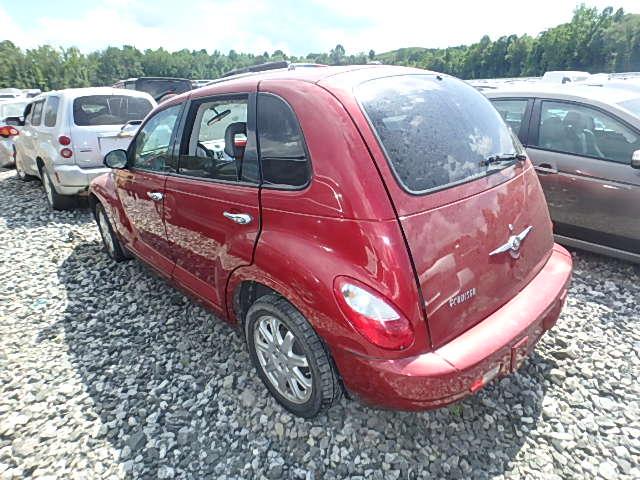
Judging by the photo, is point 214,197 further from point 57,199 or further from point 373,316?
point 57,199

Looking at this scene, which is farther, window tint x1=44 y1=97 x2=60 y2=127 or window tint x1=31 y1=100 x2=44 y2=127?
window tint x1=31 y1=100 x2=44 y2=127

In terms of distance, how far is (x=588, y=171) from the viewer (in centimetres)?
364

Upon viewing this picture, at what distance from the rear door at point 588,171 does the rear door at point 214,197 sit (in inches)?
117

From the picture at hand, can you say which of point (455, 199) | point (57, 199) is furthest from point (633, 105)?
point (57, 199)

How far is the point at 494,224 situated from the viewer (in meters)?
2.00

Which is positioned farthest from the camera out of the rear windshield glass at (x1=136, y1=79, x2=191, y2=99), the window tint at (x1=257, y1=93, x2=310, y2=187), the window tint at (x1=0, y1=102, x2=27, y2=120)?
the rear windshield glass at (x1=136, y1=79, x2=191, y2=99)

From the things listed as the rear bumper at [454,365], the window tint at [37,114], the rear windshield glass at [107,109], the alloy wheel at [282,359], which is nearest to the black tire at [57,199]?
the window tint at [37,114]

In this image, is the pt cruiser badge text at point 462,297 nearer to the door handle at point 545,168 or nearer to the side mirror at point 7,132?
the door handle at point 545,168

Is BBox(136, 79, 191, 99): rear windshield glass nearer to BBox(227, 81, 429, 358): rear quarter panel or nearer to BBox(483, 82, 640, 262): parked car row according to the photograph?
BBox(483, 82, 640, 262): parked car row

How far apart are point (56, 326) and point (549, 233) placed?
3.69 meters

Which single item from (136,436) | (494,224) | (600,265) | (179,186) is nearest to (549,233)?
(494,224)

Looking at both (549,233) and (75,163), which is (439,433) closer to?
(549,233)

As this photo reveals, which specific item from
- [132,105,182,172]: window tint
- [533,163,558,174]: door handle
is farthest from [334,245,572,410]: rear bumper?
[533,163,558,174]: door handle

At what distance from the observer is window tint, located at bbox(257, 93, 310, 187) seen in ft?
6.44
